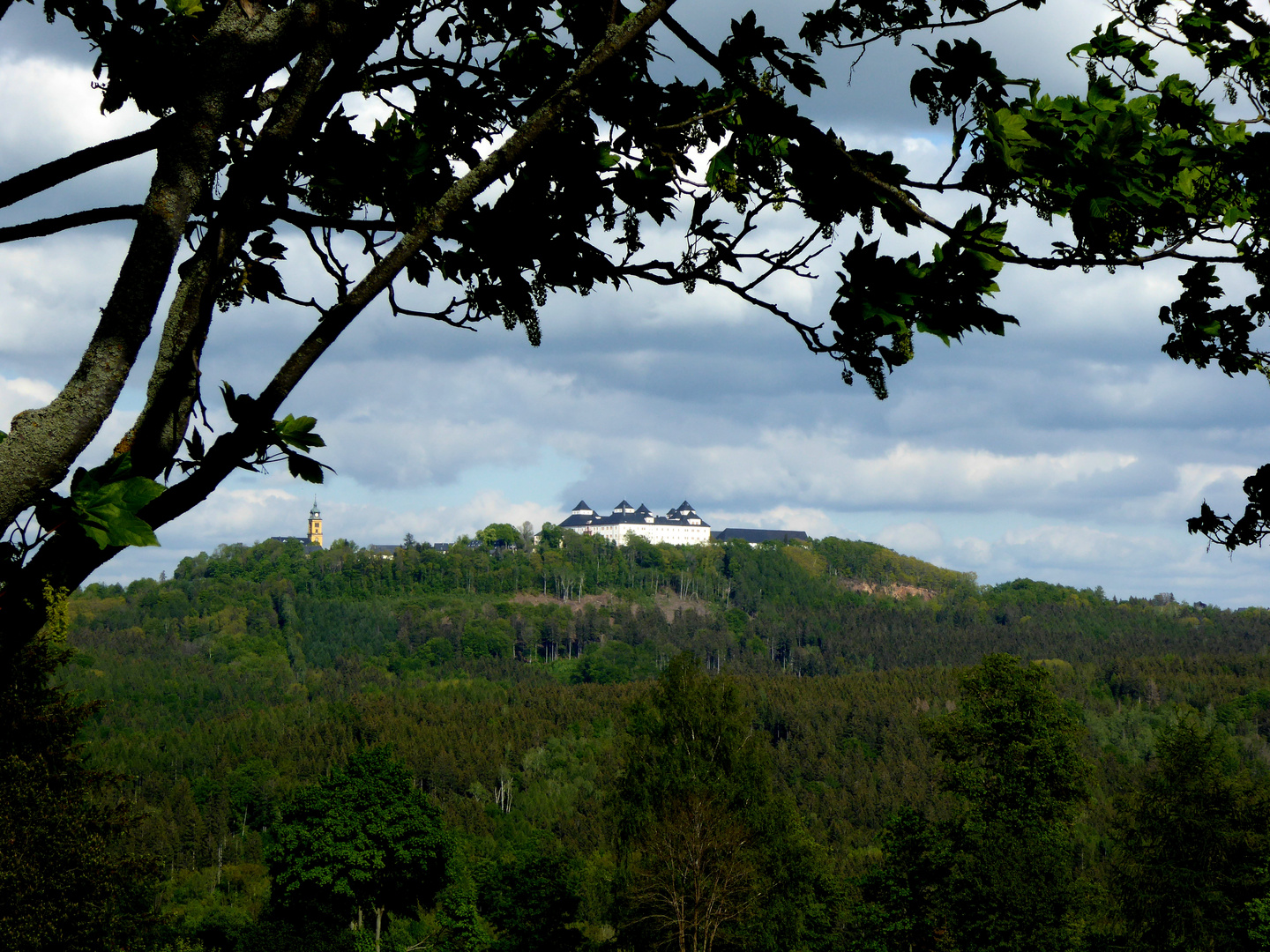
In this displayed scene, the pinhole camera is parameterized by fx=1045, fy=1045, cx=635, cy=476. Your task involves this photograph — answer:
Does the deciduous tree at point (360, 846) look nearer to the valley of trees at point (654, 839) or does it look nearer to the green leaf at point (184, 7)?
the valley of trees at point (654, 839)

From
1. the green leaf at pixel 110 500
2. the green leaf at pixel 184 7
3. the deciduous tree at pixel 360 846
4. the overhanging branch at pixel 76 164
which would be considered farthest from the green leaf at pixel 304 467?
the deciduous tree at pixel 360 846

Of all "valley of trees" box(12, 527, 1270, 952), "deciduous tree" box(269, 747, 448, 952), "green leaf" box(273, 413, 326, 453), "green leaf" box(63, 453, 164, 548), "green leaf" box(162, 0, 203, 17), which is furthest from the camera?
"deciduous tree" box(269, 747, 448, 952)

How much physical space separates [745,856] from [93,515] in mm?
26876

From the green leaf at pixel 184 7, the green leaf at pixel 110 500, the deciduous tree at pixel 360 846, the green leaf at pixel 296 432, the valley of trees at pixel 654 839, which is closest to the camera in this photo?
the green leaf at pixel 110 500

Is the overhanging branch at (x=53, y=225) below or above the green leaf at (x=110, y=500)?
above

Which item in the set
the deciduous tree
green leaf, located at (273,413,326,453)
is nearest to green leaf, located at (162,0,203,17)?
green leaf, located at (273,413,326,453)

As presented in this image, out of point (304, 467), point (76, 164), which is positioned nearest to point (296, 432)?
point (304, 467)

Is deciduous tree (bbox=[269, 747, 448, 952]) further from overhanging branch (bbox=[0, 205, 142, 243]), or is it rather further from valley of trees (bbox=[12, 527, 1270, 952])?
overhanging branch (bbox=[0, 205, 142, 243])

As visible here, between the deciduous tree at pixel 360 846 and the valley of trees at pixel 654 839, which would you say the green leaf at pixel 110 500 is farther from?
the deciduous tree at pixel 360 846

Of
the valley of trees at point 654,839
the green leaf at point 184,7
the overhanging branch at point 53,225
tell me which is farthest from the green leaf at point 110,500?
the green leaf at point 184,7

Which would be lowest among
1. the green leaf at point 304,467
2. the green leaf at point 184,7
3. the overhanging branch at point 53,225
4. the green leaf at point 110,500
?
the green leaf at point 110,500

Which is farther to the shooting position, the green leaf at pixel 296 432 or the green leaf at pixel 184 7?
the green leaf at pixel 184 7

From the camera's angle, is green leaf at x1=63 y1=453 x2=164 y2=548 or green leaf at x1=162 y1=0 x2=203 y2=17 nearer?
green leaf at x1=63 y1=453 x2=164 y2=548

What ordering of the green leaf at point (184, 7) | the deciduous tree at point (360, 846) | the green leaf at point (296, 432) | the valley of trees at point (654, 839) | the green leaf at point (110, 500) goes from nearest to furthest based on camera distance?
the green leaf at point (110, 500), the green leaf at point (296, 432), the green leaf at point (184, 7), the valley of trees at point (654, 839), the deciduous tree at point (360, 846)
